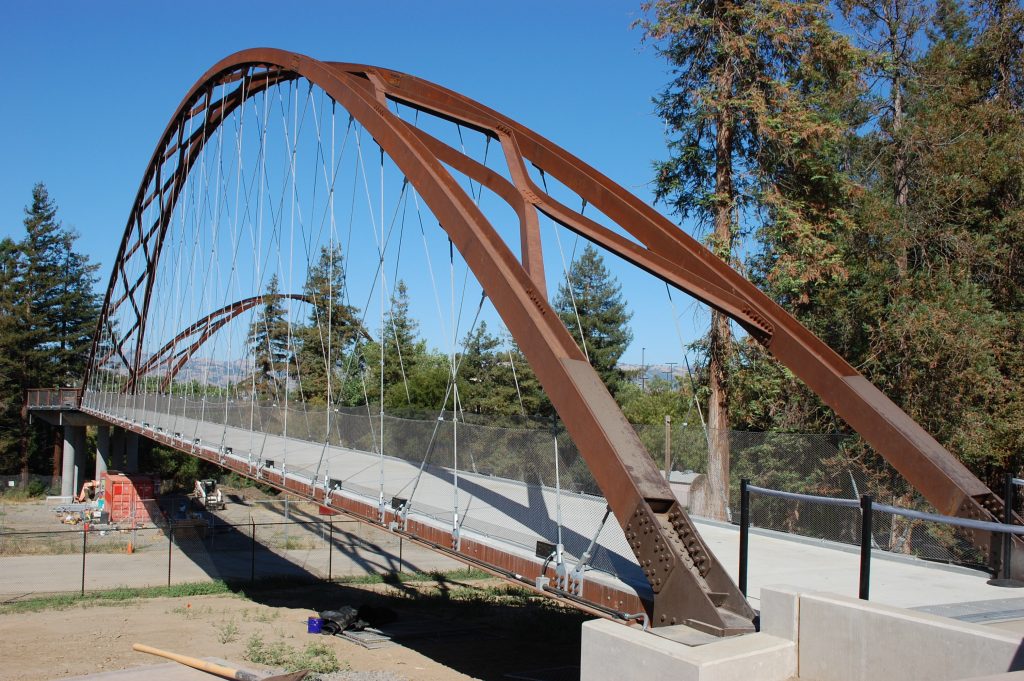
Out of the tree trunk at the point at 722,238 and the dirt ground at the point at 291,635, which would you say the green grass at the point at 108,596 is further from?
the tree trunk at the point at 722,238

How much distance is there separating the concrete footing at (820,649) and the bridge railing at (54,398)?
45947mm

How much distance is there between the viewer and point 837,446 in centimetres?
1831

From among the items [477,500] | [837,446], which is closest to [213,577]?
[477,500]

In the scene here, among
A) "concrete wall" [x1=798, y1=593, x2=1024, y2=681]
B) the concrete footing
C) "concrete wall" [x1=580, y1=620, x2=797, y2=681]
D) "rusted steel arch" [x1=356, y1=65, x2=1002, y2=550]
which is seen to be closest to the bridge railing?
"rusted steel arch" [x1=356, y1=65, x2=1002, y2=550]

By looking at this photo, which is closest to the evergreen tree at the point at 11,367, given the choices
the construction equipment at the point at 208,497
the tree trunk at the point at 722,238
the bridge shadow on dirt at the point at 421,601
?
the construction equipment at the point at 208,497

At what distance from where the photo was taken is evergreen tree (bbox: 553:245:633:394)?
47188 mm

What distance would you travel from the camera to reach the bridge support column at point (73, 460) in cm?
4550

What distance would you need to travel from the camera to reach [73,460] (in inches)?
1805

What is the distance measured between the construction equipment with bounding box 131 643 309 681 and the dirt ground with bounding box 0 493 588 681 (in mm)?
231

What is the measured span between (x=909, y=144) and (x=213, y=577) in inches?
821

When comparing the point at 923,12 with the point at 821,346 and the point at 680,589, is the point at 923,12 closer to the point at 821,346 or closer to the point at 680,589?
the point at 821,346

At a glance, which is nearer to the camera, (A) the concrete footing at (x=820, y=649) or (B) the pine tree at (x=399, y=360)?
(A) the concrete footing at (x=820, y=649)

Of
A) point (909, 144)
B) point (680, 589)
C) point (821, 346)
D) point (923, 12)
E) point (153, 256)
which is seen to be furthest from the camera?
point (153, 256)

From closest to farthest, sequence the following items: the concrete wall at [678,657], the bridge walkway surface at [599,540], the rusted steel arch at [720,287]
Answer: the concrete wall at [678,657]
the bridge walkway surface at [599,540]
the rusted steel arch at [720,287]
